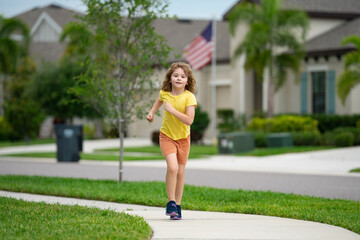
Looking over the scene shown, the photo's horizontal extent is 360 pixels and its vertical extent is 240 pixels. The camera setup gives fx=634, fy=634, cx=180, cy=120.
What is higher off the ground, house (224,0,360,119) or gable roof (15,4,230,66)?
gable roof (15,4,230,66)

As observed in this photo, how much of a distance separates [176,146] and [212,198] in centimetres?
312

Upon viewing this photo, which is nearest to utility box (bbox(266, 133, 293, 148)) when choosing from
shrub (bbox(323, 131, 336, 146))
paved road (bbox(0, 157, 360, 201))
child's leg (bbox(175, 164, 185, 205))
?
shrub (bbox(323, 131, 336, 146))

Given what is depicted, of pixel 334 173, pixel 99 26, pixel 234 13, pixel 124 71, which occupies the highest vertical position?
pixel 234 13

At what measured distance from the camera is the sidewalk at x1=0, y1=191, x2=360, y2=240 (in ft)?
22.5

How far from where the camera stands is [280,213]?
873 cm

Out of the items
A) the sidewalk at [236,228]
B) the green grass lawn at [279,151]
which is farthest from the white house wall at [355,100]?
the sidewalk at [236,228]

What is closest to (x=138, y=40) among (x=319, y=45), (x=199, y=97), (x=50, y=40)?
(x=319, y=45)

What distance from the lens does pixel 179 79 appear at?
7918 mm

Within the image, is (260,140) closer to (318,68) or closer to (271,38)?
(271,38)

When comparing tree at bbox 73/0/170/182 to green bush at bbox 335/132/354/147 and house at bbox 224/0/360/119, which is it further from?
house at bbox 224/0/360/119

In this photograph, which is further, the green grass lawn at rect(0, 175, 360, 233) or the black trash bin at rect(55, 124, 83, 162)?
the black trash bin at rect(55, 124, 83, 162)

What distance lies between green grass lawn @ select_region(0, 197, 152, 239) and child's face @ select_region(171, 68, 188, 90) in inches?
67.2

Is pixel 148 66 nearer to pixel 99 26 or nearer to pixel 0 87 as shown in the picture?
pixel 99 26

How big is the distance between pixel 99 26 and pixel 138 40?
2.89 ft
